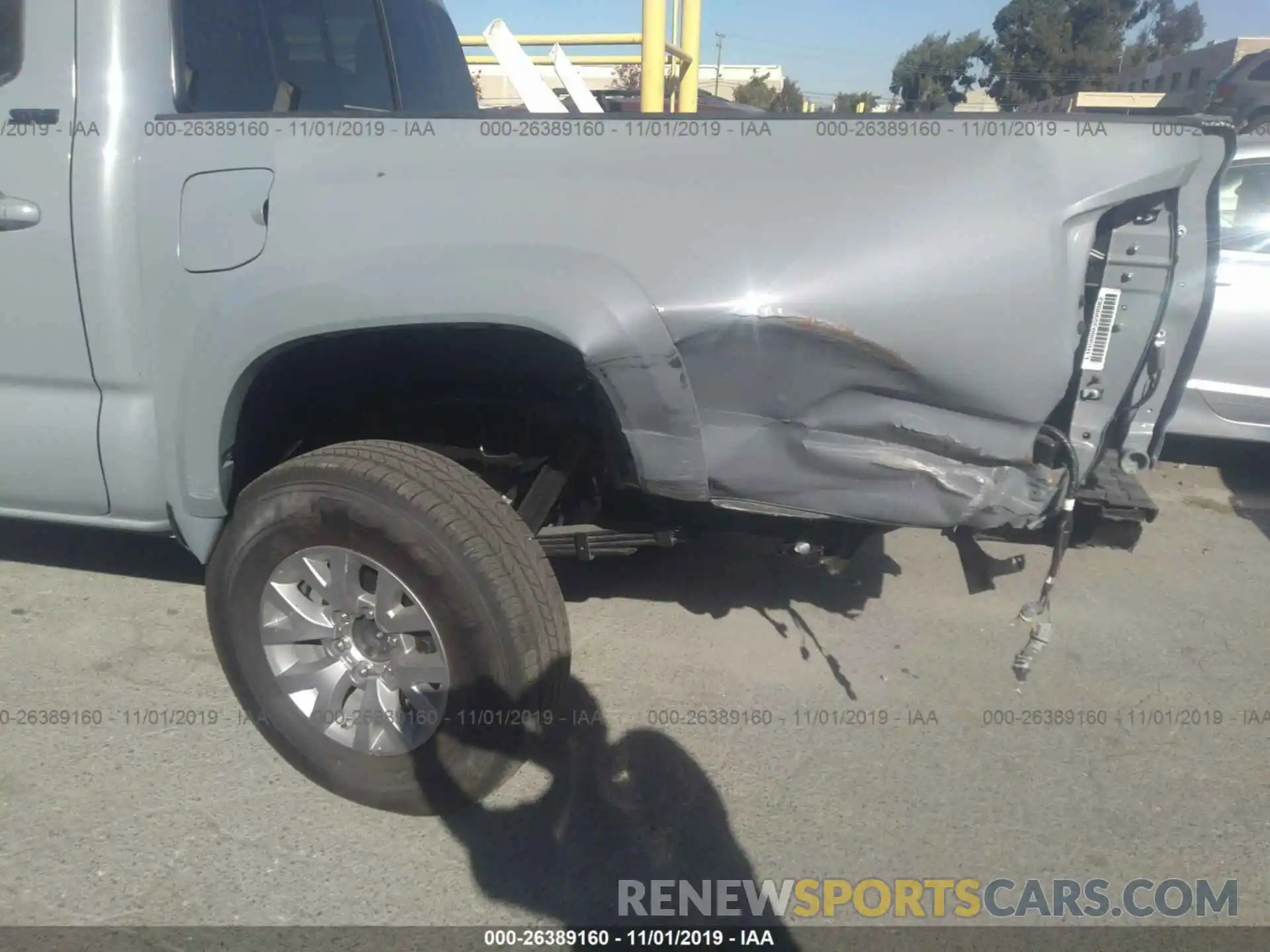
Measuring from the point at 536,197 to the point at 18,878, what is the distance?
1.97 m

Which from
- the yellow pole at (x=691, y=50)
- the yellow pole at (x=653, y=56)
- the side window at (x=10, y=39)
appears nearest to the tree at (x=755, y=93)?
the yellow pole at (x=691, y=50)

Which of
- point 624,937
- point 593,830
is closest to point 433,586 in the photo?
point 593,830

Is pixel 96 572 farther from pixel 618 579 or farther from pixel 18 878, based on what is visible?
pixel 618 579

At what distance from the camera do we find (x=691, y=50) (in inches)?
159

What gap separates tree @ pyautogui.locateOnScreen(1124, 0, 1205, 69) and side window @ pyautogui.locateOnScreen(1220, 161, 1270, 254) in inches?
1248

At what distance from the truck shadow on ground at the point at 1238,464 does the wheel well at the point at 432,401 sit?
3699mm

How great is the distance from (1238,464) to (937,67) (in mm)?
20983

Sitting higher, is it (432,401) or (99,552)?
(432,401)

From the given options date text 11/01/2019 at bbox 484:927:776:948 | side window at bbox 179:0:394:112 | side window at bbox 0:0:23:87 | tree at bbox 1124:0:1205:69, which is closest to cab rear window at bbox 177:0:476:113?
side window at bbox 179:0:394:112

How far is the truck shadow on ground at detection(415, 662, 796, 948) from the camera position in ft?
7.34

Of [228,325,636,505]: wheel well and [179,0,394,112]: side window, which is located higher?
[179,0,394,112]: side window

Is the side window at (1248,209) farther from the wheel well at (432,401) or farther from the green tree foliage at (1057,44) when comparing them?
the green tree foliage at (1057,44)

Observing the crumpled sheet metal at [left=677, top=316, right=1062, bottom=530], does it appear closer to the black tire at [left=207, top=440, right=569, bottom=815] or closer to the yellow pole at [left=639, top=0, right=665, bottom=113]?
the black tire at [left=207, top=440, right=569, bottom=815]

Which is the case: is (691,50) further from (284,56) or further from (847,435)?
(847,435)
